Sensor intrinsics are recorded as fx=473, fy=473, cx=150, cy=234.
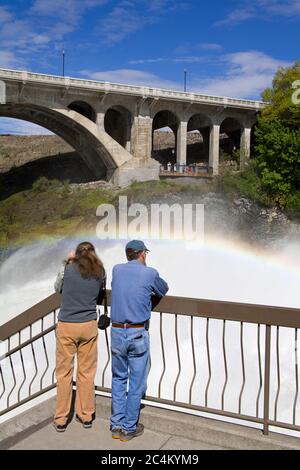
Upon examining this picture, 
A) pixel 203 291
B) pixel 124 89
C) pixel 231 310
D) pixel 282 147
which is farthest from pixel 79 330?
pixel 124 89

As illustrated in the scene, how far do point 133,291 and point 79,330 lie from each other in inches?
27.0

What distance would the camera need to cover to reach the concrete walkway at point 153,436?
13.9 ft

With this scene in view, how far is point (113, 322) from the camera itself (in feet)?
14.5

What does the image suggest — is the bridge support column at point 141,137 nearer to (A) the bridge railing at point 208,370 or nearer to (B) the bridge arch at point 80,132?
(B) the bridge arch at point 80,132

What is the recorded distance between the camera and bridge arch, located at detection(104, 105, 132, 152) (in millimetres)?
38594

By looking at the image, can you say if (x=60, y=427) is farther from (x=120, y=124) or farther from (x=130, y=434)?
(x=120, y=124)

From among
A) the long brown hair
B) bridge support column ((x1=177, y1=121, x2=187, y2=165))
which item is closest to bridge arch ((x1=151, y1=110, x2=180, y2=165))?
Result: bridge support column ((x1=177, y1=121, x2=187, y2=165))

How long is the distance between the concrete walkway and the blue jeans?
8.2 inches

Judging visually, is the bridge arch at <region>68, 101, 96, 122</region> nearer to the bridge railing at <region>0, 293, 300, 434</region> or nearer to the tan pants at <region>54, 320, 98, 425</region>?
the bridge railing at <region>0, 293, 300, 434</region>

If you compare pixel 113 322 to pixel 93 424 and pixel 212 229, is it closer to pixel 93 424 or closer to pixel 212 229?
pixel 93 424

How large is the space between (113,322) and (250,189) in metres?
30.1

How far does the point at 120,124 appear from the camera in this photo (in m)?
41.5

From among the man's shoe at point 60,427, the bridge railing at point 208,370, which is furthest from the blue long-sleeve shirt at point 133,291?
the bridge railing at point 208,370
